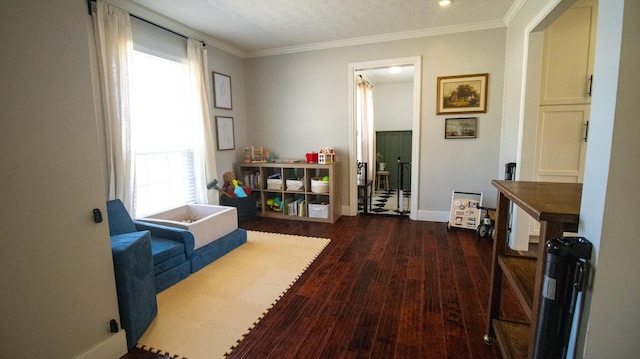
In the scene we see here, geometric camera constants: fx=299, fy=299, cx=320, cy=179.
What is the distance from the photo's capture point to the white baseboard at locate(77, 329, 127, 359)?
1.61m

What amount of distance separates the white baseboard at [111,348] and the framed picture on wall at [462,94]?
4.08 meters

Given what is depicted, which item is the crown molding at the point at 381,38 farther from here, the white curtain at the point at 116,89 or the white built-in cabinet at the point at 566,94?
the white curtain at the point at 116,89

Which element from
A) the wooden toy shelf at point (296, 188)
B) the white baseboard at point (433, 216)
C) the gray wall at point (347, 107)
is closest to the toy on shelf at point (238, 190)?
the wooden toy shelf at point (296, 188)

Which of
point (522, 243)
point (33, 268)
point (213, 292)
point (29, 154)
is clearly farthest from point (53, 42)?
point (522, 243)

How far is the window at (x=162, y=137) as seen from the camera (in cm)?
323

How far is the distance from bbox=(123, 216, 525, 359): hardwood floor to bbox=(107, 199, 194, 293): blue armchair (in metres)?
0.75

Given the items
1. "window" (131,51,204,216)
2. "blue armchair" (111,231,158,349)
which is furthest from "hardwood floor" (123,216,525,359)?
"window" (131,51,204,216)

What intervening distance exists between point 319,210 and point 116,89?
9.35ft

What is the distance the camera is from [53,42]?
1422mm

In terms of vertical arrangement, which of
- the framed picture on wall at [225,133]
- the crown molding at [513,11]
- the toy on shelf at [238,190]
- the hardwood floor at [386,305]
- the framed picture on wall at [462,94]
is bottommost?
the hardwood floor at [386,305]

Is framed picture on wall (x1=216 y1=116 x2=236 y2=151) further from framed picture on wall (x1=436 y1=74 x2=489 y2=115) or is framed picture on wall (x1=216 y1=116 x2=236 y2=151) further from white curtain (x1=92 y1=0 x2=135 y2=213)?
framed picture on wall (x1=436 y1=74 x2=489 y2=115)

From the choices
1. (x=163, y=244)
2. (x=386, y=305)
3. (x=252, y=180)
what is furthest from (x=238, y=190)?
(x=386, y=305)

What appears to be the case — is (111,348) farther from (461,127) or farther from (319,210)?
(461,127)

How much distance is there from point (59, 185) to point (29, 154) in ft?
0.60
